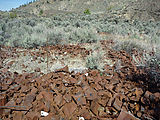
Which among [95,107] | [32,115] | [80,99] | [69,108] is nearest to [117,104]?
[95,107]

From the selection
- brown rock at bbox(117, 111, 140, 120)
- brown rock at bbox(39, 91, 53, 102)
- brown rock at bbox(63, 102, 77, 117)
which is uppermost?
brown rock at bbox(39, 91, 53, 102)

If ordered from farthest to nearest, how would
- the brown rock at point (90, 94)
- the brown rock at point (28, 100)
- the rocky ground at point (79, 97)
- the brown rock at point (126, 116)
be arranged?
the brown rock at point (90, 94)
the brown rock at point (28, 100)
the rocky ground at point (79, 97)
the brown rock at point (126, 116)

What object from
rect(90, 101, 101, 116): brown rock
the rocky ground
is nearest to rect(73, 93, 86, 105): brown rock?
the rocky ground

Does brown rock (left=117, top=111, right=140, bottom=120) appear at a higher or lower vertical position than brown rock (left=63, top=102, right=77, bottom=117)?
lower

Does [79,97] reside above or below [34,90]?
below

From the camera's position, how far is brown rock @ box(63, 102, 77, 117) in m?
1.49

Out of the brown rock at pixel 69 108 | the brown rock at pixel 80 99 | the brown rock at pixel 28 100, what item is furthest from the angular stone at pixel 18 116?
the brown rock at pixel 80 99

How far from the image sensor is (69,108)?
1552mm

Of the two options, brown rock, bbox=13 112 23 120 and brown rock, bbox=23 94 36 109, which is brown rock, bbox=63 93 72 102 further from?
brown rock, bbox=13 112 23 120

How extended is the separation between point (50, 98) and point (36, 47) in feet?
11.7

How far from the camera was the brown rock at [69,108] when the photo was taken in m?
1.49

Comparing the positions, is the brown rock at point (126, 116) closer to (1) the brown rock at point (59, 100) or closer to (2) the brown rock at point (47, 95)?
(1) the brown rock at point (59, 100)

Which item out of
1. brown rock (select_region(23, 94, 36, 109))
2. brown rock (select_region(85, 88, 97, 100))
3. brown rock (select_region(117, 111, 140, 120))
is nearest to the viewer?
brown rock (select_region(117, 111, 140, 120))

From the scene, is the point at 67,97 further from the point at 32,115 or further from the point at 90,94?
the point at 32,115
